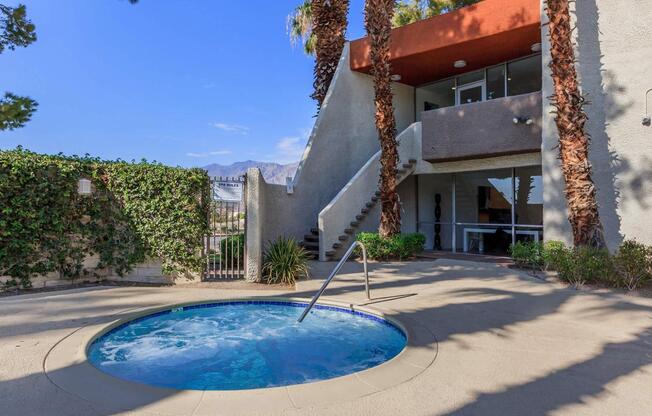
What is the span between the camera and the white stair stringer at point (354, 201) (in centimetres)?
1213

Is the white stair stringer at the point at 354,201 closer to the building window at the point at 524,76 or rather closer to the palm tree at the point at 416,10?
the building window at the point at 524,76

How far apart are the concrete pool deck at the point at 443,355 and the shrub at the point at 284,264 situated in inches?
38.1

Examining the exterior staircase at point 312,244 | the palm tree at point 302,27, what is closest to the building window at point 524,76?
the exterior staircase at point 312,244

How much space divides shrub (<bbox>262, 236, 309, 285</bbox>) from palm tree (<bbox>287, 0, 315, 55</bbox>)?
12.6 metres

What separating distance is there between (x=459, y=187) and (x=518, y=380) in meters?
12.2

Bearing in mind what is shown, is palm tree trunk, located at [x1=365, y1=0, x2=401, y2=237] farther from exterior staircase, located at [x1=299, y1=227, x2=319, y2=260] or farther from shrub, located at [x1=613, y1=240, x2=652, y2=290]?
shrub, located at [x1=613, y1=240, x2=652, y2=290]

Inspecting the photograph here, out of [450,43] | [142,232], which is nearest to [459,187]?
[450,43]

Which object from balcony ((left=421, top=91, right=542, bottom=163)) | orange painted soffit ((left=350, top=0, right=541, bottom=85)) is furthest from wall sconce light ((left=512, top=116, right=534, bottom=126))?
orange painted soffit ((left=350, top=0, right=541, bottom=85))

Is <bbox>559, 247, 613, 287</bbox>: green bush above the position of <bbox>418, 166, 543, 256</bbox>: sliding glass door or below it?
below

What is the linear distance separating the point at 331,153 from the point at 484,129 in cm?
516

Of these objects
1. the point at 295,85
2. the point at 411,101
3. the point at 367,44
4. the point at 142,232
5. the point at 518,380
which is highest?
the point at 295,85

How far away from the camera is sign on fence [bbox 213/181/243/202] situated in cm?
911

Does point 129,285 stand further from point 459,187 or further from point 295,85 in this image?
point 295,85

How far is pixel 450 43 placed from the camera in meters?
12.0
